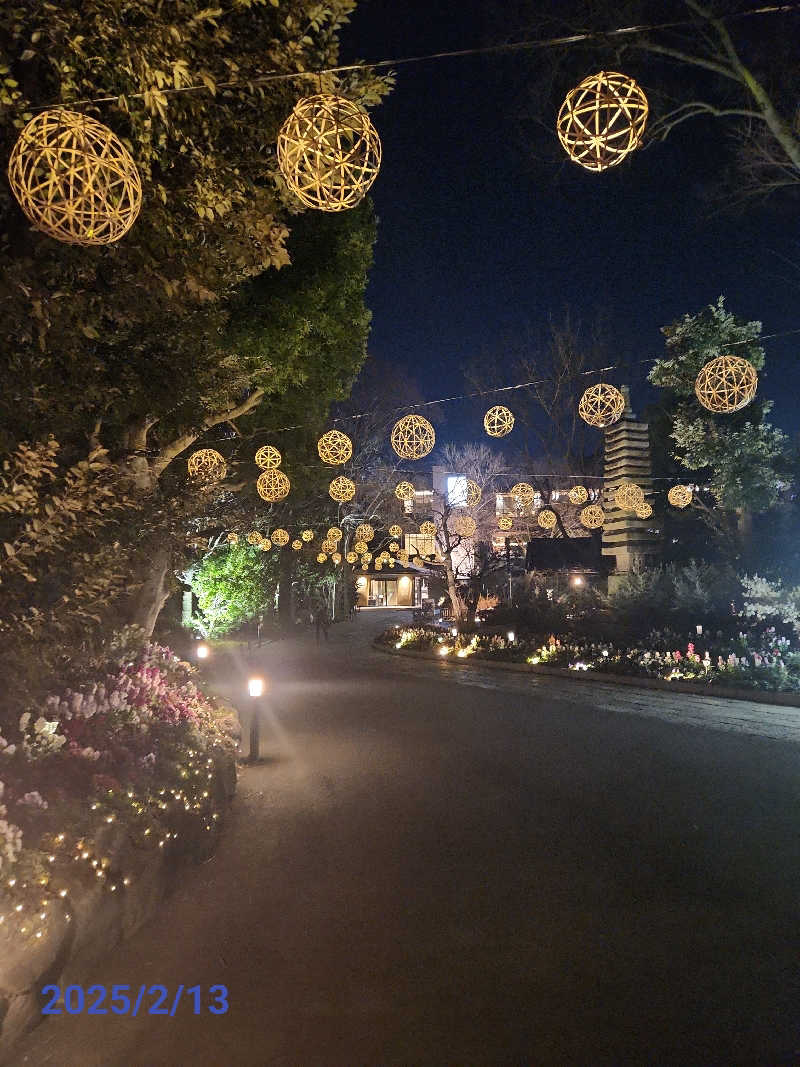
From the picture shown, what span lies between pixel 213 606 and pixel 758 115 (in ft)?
62.1

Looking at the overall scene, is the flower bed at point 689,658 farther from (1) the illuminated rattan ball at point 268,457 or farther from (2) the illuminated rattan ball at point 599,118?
(2) the illuminated rattan ball at point 599,118

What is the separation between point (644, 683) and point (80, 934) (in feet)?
46.1

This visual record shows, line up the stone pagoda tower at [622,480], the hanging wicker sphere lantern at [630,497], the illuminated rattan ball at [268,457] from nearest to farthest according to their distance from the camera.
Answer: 1. the illuminated rattan ball at [268,457]
2. the hanging wicker sphere lantern at [630,497]
3. the stone pagoda tower at [622,480]

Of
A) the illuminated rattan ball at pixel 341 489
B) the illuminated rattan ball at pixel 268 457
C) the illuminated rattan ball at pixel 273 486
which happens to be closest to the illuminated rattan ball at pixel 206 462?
the illuminated rattan ball at pixel 268 457

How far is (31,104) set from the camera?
493cm

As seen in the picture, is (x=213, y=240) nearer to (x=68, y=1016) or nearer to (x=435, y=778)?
(x=68, y=1016)

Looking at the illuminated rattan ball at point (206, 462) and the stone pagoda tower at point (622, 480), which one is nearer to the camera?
the illuminated rattan ball at point (206, 462)

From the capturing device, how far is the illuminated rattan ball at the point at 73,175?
424 cm

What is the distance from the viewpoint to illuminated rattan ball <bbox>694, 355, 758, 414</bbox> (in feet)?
29.4

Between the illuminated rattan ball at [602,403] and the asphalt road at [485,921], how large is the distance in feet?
16.7

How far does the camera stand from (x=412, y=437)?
1180 cm

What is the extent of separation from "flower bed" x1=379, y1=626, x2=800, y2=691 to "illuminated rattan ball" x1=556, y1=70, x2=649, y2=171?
1158cm

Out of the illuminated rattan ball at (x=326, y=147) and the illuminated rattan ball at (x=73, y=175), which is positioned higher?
the illuminated rattan ball at (x=326, y=147)

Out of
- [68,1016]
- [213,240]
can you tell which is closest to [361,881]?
[68,1016]
